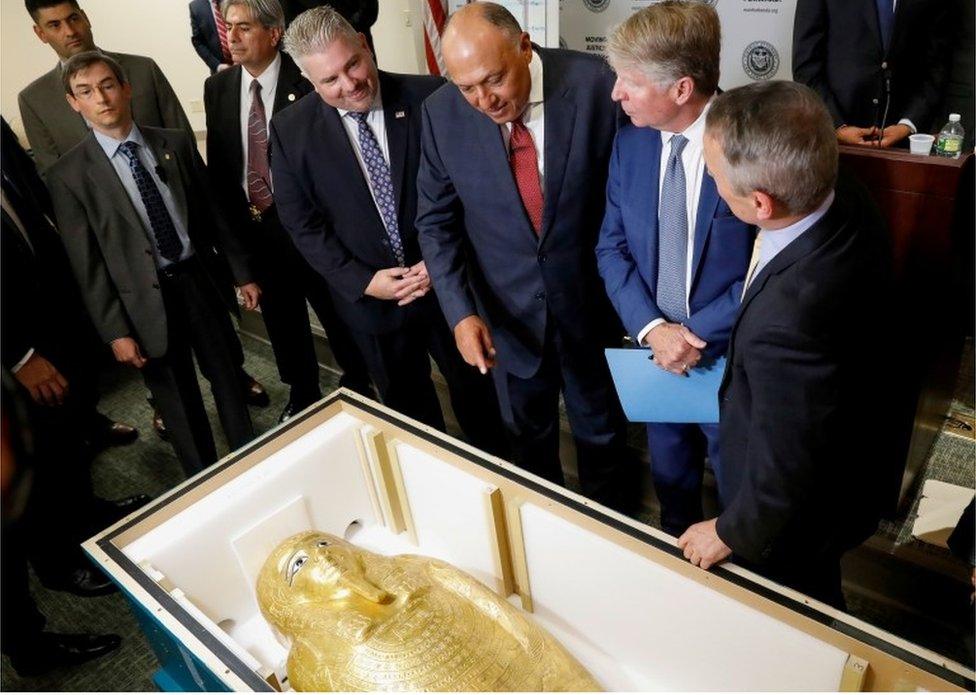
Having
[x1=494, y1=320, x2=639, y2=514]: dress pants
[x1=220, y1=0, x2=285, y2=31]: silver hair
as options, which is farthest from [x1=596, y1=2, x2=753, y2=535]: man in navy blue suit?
[x1=220, y1=0, x2=285, y2=31]: silver hair

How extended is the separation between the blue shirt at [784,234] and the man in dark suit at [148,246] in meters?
1.73

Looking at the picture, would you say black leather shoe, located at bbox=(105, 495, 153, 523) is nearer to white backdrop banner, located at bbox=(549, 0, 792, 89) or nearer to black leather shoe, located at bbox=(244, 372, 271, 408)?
black leather shoe, located at bbox=(244, 372, 271, 408)

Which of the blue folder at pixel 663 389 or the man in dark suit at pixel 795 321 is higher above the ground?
the man in dark suit at pixel 795 321

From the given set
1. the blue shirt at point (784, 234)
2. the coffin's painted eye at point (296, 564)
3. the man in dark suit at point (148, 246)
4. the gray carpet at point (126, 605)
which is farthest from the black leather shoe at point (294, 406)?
the blue shirt at point (784, 234)

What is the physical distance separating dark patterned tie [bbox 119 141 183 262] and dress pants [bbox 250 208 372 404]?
0.44 metres

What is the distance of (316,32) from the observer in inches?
72.3

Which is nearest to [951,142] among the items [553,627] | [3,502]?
[553,627]

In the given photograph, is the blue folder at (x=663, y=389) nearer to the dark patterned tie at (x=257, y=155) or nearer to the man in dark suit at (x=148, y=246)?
the man in dark suit at (x=148, y=246)

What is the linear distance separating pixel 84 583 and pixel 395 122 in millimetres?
1688

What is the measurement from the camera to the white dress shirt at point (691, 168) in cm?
148

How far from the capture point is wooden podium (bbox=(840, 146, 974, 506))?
145 cm

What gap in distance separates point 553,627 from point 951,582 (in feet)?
3.27

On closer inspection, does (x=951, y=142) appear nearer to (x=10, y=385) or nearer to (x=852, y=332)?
(x=852, y=332)

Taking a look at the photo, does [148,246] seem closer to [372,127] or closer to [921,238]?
[372,127]
